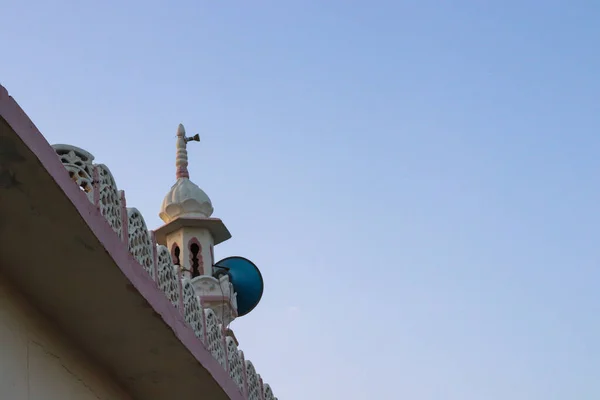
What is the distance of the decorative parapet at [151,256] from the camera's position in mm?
4824

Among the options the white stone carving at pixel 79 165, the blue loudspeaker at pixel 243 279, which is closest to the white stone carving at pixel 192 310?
the white stone carving at pixel 79 165

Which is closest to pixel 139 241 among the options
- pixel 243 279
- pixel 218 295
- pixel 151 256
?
pixel 151 256

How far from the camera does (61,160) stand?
468 cm

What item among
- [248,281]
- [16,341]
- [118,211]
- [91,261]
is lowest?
[16,341]

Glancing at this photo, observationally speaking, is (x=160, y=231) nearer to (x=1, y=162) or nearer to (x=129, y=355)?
(x=129, y=355)

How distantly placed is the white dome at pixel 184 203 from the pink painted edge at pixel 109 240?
25.7 feet

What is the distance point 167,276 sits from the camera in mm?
5727

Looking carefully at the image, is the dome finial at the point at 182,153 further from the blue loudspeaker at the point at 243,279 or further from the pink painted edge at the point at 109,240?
the pink painted edge at the point at 109,240

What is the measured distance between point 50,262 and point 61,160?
55 centimetres

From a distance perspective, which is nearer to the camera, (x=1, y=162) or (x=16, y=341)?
(x=1, y=162)

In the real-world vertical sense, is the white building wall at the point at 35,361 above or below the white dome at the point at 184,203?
below

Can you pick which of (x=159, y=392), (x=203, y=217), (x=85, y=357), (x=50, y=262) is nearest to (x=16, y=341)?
(x=50, y=262)

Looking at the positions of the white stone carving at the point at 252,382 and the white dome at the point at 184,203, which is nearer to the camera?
the white stone carving at the point at 252,382

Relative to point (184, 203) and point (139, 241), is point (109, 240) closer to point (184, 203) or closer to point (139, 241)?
point (139, 241)
